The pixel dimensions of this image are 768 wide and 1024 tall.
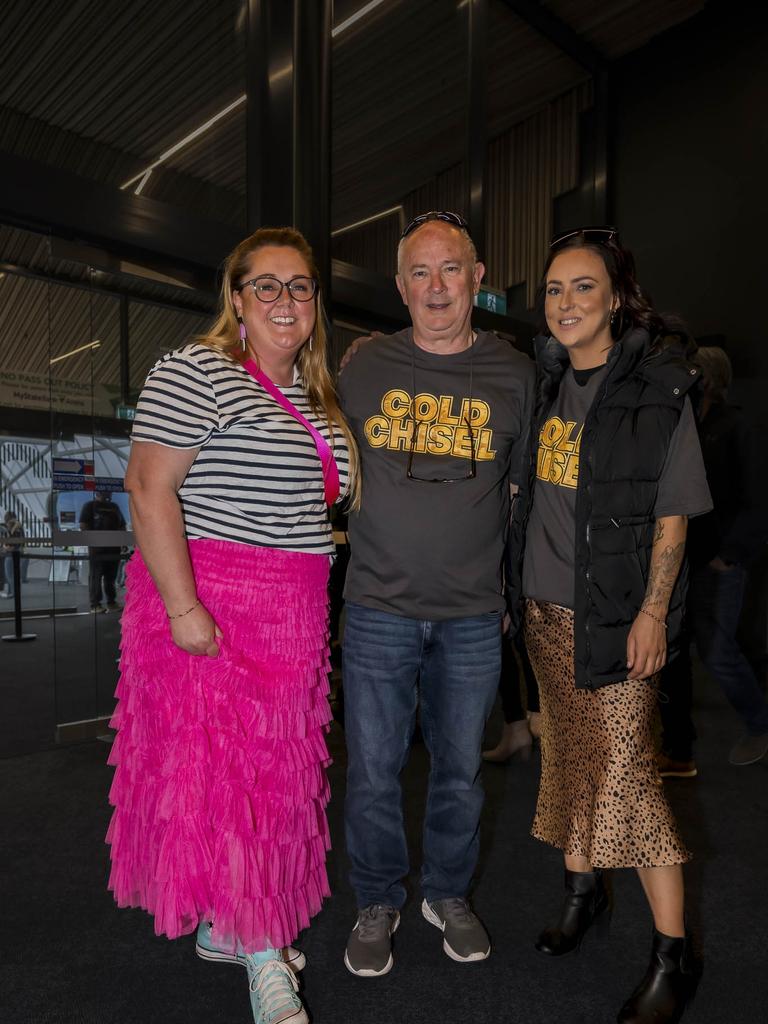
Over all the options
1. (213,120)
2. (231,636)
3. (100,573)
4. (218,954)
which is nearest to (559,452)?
(231,636)

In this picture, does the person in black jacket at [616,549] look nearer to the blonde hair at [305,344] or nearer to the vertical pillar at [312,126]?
the blonde hair at [305,344]

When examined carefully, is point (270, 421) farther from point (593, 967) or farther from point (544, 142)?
point (544, 142)

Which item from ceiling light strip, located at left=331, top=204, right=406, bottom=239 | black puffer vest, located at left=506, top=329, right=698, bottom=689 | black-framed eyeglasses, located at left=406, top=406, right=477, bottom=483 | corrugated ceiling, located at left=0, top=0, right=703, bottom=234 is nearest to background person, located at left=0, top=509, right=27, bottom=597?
corrugated ceiling, located at left=0, top=0, right=703, bottom=234

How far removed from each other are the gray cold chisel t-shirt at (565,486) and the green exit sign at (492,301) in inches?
175

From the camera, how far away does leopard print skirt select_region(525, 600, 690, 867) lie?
5.12 ft

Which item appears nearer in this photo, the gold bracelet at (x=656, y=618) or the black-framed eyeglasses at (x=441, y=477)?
the gold bracelet at (x=656, y=618)

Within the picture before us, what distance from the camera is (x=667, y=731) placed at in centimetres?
305

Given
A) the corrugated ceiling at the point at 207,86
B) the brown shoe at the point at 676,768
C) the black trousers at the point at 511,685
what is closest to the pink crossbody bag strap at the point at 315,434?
the black trousers at the point at 511,685

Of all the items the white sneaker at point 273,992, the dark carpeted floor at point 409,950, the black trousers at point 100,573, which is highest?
the black trousers at point 100,573

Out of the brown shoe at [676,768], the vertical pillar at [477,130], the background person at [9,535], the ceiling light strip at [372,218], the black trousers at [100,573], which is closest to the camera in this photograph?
the brown shoe at [676,768]

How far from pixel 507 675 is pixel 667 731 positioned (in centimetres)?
71

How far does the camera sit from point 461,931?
5.90 feet

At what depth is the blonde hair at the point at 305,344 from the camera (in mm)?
1599

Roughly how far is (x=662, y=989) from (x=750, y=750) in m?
2.05
